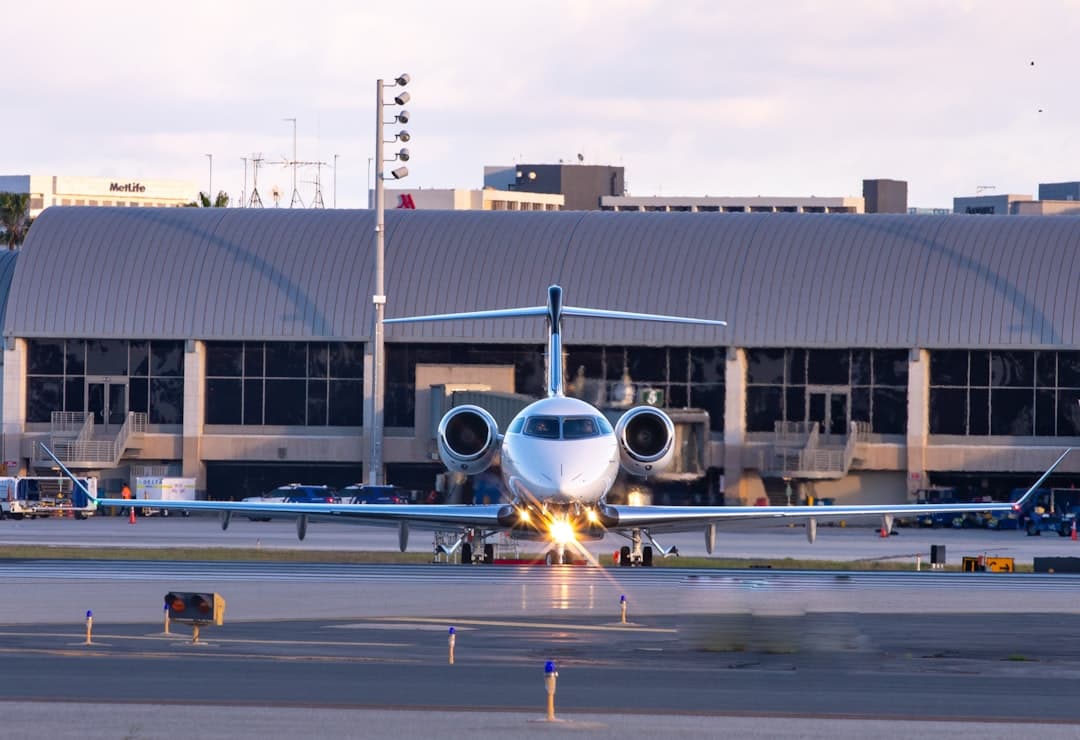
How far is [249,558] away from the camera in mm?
48156

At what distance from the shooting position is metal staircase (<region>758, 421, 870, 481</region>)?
7600cm

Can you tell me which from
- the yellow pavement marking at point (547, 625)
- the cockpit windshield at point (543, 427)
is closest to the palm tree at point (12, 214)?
the cockpit windshield at point (543, 427)

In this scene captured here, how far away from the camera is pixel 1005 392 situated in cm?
7631

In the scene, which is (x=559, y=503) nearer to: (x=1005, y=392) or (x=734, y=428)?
(x=734, y=428)

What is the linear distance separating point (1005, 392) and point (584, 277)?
18.1 m

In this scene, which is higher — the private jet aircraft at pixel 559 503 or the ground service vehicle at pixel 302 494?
the private jet aircraft at pixel 559 503

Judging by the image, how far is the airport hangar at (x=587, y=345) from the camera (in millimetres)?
76188

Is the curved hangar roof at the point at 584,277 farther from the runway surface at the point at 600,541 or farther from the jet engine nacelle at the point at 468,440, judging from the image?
the jet engine nacelle at the point at 468,440

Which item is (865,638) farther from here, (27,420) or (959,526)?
(27,420)

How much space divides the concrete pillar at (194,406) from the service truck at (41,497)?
4681 millimetres

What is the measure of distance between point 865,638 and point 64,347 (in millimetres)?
59396

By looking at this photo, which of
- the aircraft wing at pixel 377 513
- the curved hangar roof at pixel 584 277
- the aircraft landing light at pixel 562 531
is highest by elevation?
the curved hangar roof at pixel 584 277

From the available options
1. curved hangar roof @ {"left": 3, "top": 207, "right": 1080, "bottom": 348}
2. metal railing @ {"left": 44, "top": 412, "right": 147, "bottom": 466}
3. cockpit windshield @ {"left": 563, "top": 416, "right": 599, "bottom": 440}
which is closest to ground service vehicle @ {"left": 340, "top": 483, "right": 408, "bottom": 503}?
curved hangar roof @ {"left": 3, "top": 207, "right": 1080, "bottom": 348}

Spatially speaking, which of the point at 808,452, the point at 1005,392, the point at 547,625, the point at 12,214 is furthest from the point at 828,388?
the point at 12,214
